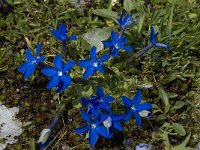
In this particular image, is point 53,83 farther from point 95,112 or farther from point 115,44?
point 115,44

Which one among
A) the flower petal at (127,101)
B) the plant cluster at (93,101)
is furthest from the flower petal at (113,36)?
the flower petal at (127,101)

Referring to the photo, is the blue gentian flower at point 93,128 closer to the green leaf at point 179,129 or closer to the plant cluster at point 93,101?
the plant cluster at point 93,101

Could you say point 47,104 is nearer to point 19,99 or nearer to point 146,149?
point 19,99

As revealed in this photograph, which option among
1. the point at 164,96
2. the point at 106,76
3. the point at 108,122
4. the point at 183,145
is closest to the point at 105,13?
the point at 106,76

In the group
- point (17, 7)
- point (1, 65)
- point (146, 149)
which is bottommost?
point (146, 149)

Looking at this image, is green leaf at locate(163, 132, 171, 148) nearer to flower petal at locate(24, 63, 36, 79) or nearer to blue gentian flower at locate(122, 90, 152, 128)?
blue gentian flower at locate(122, 90, 152, 128)

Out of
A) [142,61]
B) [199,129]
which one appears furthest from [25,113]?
[199,129]

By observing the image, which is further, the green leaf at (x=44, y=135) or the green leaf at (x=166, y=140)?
the green leaf at (x=166, y=140)
